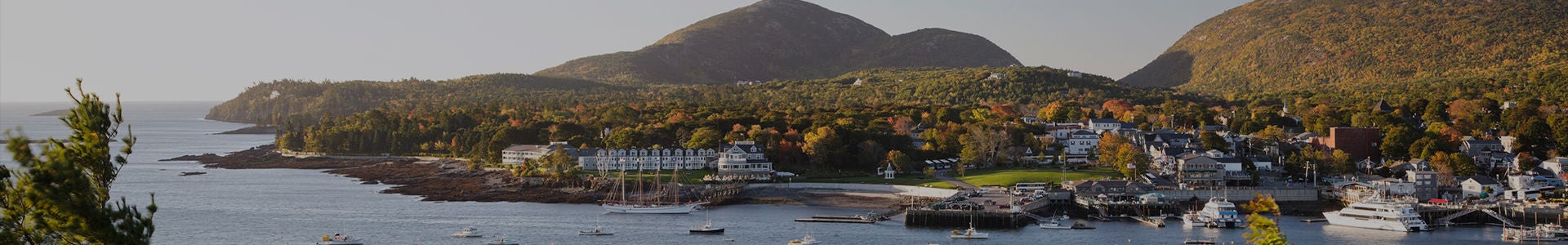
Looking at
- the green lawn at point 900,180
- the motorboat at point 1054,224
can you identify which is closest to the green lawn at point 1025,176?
the green lawn at point 900,180

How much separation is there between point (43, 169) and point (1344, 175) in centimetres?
6783

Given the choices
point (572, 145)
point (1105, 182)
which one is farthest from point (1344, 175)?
point (572, 145)

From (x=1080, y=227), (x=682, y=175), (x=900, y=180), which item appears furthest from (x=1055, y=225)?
(x=682, y=175)

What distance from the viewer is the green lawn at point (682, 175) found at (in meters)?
74.4

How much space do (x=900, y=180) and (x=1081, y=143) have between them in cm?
1907

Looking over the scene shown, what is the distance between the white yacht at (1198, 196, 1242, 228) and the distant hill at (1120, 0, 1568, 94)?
244 feet

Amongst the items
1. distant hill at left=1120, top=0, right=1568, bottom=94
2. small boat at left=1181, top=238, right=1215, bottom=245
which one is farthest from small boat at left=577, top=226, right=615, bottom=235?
distant hill at left=1120, top=0, right=1568, bottom=94

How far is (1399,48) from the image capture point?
6526 inches

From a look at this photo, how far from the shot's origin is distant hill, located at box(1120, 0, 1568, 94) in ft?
474

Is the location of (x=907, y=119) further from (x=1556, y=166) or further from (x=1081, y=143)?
(x=1556, y=166)

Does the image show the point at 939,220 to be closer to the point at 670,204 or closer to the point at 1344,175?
the point at 670,204

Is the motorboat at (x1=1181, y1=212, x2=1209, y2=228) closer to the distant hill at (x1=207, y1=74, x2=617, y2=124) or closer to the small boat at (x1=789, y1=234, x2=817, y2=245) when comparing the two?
the small boat at (x1=789, y1=234, x2=817, y2=245)

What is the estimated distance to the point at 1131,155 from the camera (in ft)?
242

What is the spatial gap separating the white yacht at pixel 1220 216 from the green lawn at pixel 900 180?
1489 cm
